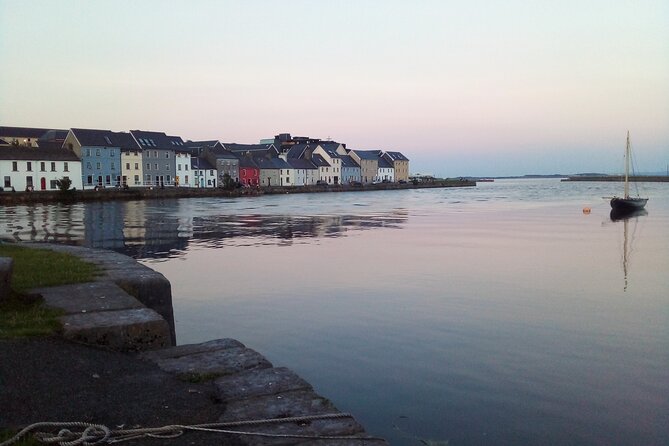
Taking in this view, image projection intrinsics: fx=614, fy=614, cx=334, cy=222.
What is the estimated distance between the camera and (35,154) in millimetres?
92000

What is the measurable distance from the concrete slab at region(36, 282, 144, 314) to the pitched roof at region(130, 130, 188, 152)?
343 ft

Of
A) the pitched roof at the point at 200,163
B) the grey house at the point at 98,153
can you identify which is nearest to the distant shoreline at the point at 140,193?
the grey house at the point at 98,153

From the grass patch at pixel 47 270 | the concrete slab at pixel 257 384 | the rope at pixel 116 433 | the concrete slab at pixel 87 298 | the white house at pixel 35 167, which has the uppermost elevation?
the white house at pixel 35 167

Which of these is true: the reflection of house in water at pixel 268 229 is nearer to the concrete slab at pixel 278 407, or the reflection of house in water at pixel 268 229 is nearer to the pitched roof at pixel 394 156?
the concrete slab at pixel 278 407

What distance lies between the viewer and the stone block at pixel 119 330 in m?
7.39

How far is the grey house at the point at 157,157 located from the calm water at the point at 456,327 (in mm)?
86607

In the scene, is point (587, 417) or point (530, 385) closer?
point (587, 417)

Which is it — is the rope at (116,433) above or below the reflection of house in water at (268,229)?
above

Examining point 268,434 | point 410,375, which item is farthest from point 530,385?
point 268,434

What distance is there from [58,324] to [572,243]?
25.2m

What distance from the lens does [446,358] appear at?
401 inches

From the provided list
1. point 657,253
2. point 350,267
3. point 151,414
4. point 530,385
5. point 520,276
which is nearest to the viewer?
point 151,414

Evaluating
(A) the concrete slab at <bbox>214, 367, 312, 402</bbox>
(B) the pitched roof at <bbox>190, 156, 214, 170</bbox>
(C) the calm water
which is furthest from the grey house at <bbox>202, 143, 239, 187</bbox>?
(A) the concrete slab at <bbox>214, 367, 312, 402</bbox>

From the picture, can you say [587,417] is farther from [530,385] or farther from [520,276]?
[520,276]
